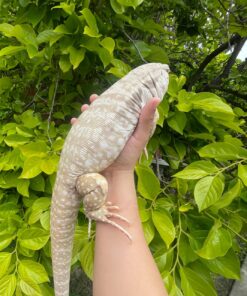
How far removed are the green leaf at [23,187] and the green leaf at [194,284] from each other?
2.31 ft

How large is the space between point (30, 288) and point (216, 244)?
2.35ft

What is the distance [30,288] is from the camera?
61.1 inches

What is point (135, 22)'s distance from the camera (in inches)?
77.8

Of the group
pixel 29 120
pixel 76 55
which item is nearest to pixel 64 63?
pixel 76 55

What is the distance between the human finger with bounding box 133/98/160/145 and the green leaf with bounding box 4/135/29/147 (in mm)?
547

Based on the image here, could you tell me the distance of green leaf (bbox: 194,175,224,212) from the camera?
136 cm

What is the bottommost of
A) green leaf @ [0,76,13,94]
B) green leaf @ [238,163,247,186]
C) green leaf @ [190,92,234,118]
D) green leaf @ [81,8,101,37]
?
green leaf @ [0,76,13,94]

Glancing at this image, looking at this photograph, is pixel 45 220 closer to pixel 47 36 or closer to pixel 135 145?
pixel 135 145

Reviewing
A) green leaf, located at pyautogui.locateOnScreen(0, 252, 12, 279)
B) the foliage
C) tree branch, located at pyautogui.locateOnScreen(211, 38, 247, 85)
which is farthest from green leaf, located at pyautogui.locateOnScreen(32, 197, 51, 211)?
tree branch, located at pyautogui.locateOnScreen(211, 38, 247, 85)

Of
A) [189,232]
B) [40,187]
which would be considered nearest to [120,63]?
[40,187]

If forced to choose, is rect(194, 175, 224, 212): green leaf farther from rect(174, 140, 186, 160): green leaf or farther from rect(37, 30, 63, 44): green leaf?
Answer: rect(37, 30, 63, 44): green leaf

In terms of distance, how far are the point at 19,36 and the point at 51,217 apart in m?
0.73

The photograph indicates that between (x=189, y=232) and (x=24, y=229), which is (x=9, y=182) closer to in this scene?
(x=24, y=229)

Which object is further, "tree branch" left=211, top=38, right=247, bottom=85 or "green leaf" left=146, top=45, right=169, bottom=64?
"tree branch" left=211, top=38, right=247, bottom=85
